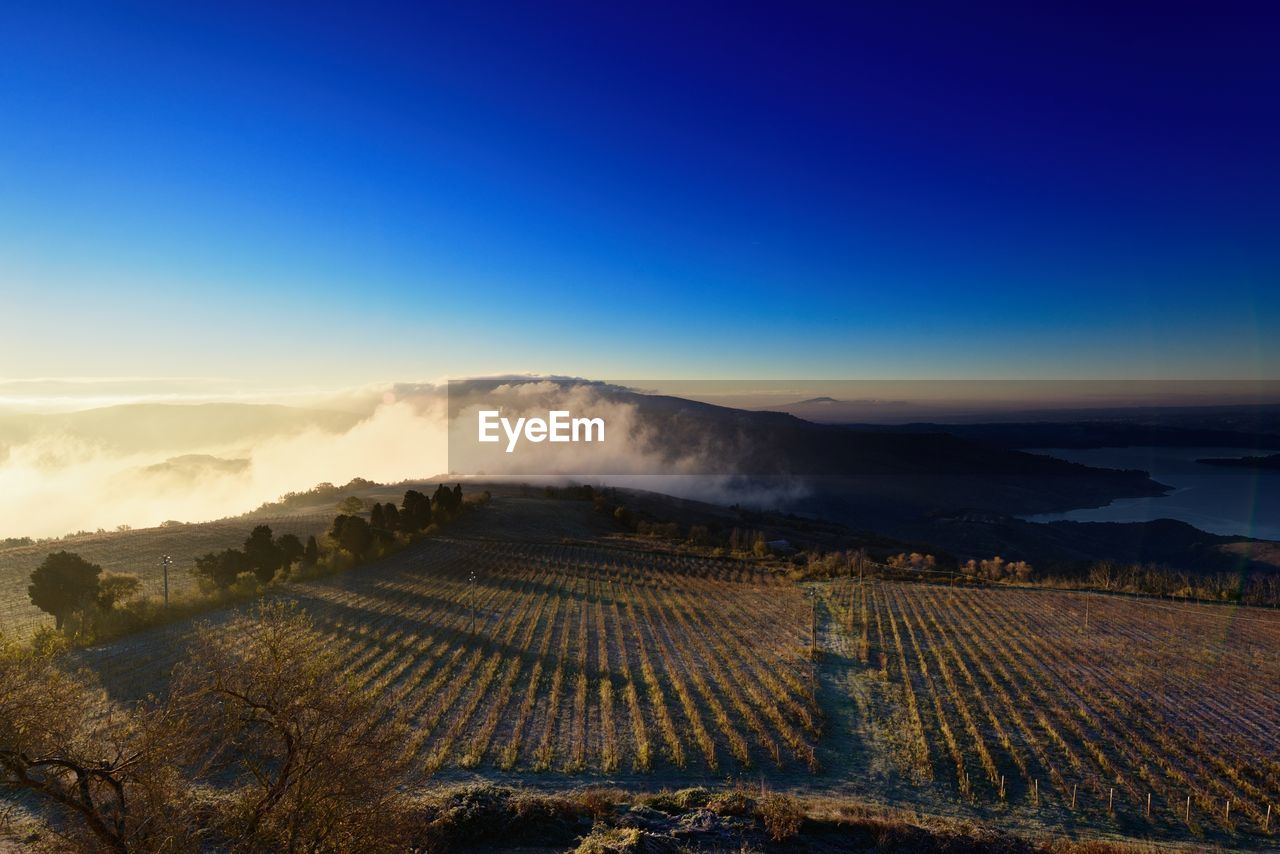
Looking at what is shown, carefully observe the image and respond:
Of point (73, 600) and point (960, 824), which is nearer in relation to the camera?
point (960, 824)

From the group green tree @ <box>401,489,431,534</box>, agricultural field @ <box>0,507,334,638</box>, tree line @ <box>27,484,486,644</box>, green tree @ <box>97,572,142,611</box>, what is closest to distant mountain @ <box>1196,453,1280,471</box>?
green tree @ <box>401,489,431,534</box>

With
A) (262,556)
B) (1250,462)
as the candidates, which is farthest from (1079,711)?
(1250,462)

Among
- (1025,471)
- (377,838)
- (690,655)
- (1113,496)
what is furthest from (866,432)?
(377,838)

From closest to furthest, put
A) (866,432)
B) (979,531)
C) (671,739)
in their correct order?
(671,739) < (979,531) < (866,432)

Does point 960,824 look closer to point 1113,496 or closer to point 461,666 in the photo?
point 461,666

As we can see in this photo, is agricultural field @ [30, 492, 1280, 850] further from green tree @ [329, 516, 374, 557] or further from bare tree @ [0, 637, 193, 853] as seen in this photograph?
bare tree @ [0, 637, 193, 853]

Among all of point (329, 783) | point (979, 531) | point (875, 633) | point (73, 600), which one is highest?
point (329, 783)
